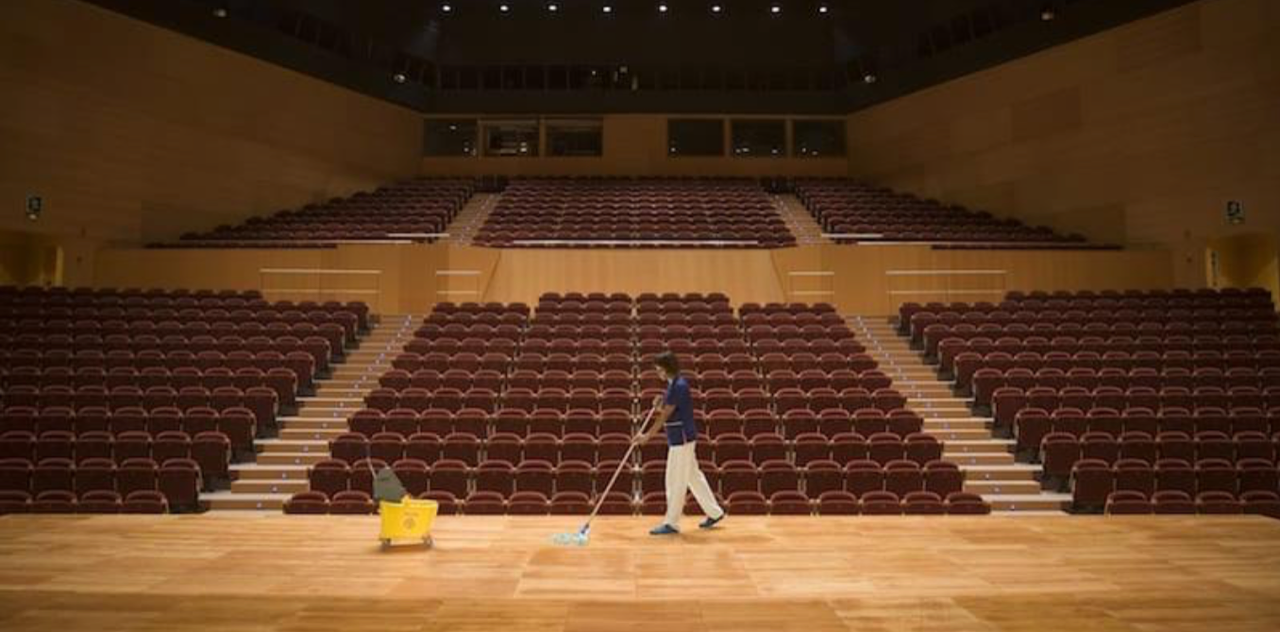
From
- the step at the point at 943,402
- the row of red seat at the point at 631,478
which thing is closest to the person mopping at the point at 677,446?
the row of red seat at the point at 631,478

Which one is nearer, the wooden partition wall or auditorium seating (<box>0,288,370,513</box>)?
auditorium seating (<box>0,288,370,513</box>)

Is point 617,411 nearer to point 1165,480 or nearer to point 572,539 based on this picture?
point 572,539

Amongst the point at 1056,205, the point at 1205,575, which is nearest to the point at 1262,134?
the point at 1056,205

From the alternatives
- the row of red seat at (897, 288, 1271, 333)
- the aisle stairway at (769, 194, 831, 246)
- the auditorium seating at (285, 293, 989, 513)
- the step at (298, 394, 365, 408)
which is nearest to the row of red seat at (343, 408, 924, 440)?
the auditorium seating at (285, 293, 989, 513)

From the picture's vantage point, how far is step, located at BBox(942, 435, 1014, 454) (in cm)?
631

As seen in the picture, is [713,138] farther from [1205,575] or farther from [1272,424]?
[1205,575]

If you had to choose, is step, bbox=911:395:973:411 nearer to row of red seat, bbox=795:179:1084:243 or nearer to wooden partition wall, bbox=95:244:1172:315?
wooden partition wall, bbox=95:244:1172:315

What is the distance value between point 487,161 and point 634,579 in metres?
14.9

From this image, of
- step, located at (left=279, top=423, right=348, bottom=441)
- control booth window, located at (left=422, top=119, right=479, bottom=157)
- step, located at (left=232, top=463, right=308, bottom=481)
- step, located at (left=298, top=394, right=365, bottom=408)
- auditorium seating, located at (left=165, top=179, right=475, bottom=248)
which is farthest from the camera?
control booth window, located at (left=422, top=119, right=479, bottom=157)

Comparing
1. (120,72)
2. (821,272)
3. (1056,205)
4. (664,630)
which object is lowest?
(664,630)

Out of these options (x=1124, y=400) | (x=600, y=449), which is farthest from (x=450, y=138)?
(x=1124, y=400)

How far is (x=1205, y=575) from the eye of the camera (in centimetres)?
305

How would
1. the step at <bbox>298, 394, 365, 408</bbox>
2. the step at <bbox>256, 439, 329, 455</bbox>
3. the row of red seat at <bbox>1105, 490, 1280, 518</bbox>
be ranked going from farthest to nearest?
the step at <bbox>298, 394, 365, 408</bbox>, the step at <bbox>256, 439, 329, 455</bbox>, the row of red seat at <bbox>1105, 490, 1280, 518</bbox>

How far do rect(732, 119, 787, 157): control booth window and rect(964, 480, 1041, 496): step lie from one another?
1209 centimetres
